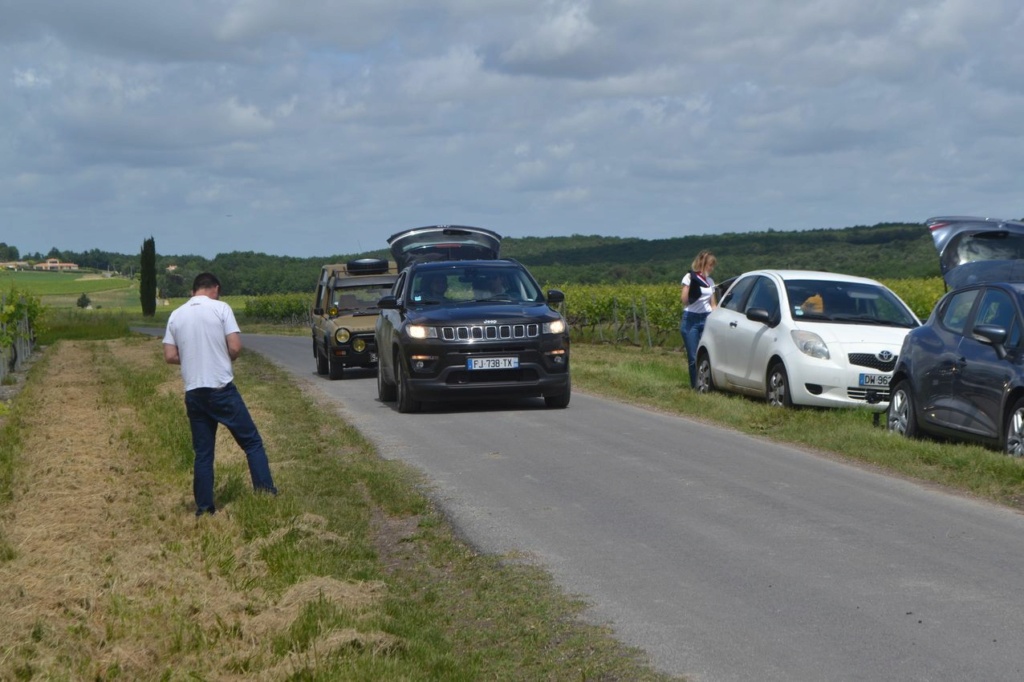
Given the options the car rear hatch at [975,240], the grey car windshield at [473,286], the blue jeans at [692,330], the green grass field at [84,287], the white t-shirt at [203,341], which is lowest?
the green grass field at [84,287]

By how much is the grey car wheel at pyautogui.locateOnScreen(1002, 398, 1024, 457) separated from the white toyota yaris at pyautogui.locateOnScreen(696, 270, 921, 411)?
13.2ft

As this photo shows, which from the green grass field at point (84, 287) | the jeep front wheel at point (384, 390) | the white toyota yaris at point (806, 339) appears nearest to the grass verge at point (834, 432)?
the white toyota yaris at point (806, 339)

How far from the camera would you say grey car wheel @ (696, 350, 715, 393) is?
60.3 feet

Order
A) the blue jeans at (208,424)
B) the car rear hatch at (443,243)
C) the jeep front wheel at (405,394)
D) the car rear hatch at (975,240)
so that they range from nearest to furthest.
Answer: the blue jeans at (208,424), the car rear hatch at (975,240), the jeep front wheel at (405,394), the car rear hatch at (443,243)

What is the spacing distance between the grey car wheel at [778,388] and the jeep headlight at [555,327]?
2.50 metres

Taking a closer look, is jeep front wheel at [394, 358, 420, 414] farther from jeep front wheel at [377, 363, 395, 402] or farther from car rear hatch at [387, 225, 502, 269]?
car rear hatch at [387, 225, 502, 269]

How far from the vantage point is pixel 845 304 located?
54.4 ft

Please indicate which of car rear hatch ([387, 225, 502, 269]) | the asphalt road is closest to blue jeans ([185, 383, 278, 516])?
Result: the asphalt road

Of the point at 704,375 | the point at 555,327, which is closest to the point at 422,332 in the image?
the point at 555,327

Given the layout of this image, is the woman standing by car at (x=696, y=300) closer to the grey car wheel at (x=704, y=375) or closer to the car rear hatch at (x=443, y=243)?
the grey car wheel at (x=704, y=375)

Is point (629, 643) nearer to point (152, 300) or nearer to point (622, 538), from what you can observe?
point (622, 538)

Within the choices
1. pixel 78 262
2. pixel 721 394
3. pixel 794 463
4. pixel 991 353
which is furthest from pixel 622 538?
pixel 78 262

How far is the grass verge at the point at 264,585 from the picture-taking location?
221 inches

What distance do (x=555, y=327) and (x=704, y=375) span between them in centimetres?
298
